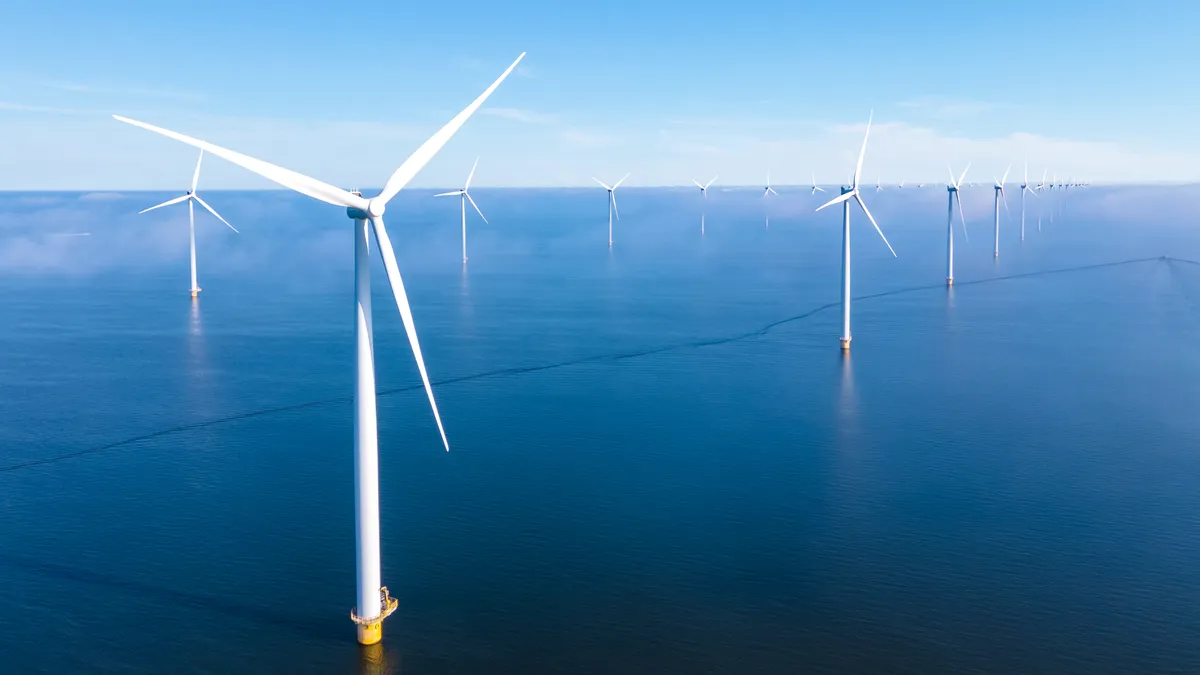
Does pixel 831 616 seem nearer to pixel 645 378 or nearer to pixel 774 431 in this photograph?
pixel 774 431

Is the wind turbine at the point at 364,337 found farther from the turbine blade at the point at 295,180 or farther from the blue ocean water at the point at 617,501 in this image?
the blue ocean water at the point at 617,501

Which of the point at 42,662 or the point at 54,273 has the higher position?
the point at 54,273

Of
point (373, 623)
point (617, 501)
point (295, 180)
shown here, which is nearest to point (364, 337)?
point (295, 180)

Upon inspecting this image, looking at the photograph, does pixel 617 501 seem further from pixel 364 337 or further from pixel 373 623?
pixel 364 337

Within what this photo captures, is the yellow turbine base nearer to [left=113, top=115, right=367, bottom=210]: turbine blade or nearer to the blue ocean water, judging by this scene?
the blue ocean water

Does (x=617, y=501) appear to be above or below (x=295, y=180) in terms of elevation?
below

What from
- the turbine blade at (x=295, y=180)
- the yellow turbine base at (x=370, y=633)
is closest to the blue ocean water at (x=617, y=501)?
the yellow turbine base at (x=370, y=633)

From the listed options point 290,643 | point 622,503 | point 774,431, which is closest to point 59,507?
point 290,643
